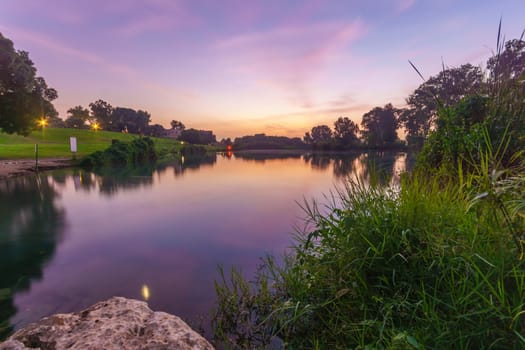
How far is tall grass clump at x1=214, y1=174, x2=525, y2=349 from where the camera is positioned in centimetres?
143

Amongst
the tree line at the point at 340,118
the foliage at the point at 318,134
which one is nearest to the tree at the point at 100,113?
the tree line at the point at 340,118

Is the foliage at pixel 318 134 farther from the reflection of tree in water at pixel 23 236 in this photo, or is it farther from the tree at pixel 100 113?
the reflection of tree in water at pixel 23 236

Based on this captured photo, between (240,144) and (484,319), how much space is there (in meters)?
86.6

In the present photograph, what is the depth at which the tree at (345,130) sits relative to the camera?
230ft

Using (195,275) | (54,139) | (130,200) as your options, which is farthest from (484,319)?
(54,139)

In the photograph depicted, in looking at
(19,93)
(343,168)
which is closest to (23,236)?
(19,93)

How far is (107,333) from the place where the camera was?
1.84 m

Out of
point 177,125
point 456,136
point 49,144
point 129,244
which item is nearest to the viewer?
point 456,136

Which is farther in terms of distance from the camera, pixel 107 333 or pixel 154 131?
pixel 154 131

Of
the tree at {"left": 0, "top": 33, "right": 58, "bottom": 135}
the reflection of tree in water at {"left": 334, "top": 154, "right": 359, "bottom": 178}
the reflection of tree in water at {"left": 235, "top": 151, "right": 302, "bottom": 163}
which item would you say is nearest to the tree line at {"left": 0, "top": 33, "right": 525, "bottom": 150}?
the tree at {"left": 0, "top": 33, "right": 58, "bottom": 135}

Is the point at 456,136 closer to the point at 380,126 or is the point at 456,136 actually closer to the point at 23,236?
the point at 23,236

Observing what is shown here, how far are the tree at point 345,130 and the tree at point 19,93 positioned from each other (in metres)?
64.2

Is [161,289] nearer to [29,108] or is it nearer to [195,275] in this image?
[195,275]

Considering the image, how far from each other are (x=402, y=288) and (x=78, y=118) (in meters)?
95.8
